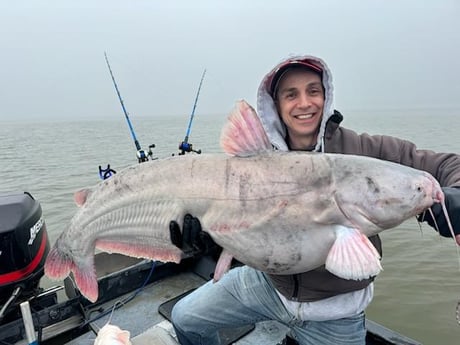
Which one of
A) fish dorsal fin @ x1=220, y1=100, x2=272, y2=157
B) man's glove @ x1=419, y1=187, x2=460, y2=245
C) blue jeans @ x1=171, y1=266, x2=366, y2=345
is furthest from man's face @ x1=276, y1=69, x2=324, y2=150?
blue jeans @ x1=171, y1=266, x2=366, y2=345

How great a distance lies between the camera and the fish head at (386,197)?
5.88 feet

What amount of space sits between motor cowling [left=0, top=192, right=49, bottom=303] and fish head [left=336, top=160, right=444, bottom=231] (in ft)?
9.63

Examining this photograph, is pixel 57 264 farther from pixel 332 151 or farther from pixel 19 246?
pixel 332 151

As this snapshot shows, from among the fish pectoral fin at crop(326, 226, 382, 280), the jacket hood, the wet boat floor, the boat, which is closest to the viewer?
the fish pectoral fin at crop(326, 226, 382, 280)

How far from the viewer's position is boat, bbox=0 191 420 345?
10.6ft

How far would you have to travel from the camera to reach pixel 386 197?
181 centimetres

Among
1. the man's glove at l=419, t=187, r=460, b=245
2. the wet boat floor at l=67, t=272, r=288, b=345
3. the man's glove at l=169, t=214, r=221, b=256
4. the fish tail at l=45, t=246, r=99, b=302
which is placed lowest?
the wet boat floor at l=67, t=272, r=288, b=345

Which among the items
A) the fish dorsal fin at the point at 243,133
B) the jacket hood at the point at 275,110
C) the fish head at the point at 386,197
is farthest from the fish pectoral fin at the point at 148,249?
the fish head at the point at 386,197

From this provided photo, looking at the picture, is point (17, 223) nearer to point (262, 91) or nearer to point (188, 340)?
point (188, 340)

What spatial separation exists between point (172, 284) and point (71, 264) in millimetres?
2446

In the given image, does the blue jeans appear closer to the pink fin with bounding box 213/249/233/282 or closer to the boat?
the boat

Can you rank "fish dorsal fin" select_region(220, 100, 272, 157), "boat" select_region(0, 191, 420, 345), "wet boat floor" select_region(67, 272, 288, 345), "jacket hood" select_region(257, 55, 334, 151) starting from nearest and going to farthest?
"fish dorsal fin" select_region(220, 100, 272, 157) < "jacket hood" select_region(257, 55, 334, 151) < "boat" select_region(0, 191, 420, 345) < "wet boat floor" select_region(67, 272, 288, 345)

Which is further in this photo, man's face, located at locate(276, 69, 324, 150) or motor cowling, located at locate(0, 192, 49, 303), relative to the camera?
motor cowling, located at locate(0, 192, 49, 303)

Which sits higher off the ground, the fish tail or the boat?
the fish tail
